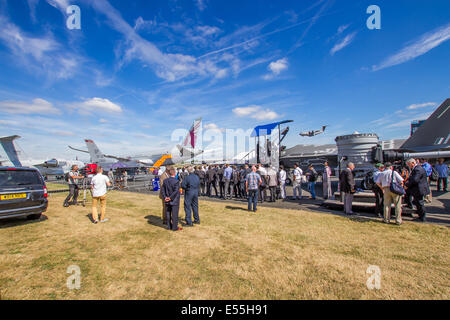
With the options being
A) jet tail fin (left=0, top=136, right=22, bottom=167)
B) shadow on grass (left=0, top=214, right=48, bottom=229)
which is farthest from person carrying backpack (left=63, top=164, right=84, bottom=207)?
jet tail fin (left=0, top=136, right=22, bottom=167)

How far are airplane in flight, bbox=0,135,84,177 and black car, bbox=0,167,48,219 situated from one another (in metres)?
19.2

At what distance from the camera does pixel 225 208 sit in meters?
8.41

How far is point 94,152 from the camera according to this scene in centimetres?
3077

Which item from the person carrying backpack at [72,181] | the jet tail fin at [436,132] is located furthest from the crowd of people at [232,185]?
the jet tail fin at [436,132]

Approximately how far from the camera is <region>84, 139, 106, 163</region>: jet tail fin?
3002 centimetres

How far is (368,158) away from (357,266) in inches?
283

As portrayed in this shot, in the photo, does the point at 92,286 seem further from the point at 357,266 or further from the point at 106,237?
the point at 357,266

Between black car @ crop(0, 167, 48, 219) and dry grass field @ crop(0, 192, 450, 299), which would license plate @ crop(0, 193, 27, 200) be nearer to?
black car @ crop(0, 167, 48, 219)

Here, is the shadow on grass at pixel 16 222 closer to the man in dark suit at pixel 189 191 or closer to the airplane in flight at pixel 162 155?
the man in dark suit at pixel 189 191

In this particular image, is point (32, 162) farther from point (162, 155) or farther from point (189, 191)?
point (189, 191)

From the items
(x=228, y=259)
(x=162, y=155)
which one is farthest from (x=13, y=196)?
(x=162, y=155)

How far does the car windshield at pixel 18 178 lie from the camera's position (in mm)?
5441

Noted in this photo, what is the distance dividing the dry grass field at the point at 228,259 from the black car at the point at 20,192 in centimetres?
60
